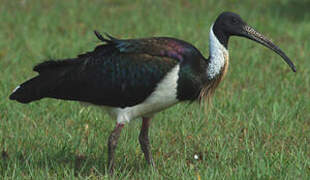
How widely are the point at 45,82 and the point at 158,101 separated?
1.08m

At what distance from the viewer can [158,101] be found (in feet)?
17.3

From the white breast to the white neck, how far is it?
0.32m

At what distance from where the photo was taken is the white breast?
5.20 meters

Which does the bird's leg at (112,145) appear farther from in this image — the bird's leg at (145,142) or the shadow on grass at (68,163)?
the bird's leg at (145,142)

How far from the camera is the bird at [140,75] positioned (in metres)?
5.23

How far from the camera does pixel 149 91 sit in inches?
208

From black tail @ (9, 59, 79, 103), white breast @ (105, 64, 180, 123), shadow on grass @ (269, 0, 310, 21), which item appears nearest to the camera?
white breast @ (105, 64, 180, 123)

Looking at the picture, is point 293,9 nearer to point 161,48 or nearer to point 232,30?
point 232,30

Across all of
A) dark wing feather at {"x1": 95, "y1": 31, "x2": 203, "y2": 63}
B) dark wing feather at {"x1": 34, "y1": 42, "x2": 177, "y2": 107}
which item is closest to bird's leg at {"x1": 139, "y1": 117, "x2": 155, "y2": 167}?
dark wing feather at {"x1": 34, "y1": 42, "x2": 177, "y2": 107}

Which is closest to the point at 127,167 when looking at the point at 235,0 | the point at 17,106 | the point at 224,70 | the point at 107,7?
the point at 224,70

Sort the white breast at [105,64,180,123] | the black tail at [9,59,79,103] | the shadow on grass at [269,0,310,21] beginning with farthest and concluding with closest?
the shadow on grass at [269,0,310,21], the black tail at [9,59,79,103], the white breast at [105,64,180,123]

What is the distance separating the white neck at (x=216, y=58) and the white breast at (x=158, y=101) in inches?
12.4

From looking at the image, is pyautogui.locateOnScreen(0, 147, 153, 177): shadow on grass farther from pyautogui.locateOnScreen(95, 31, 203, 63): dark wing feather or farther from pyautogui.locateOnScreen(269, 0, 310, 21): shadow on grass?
pyautogui.locateOnScreen(269, 0, 310, 21): shadow on grass

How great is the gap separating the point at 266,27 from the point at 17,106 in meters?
5.47
